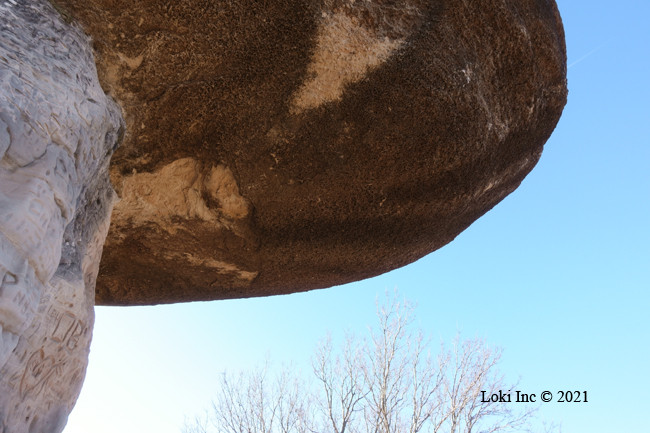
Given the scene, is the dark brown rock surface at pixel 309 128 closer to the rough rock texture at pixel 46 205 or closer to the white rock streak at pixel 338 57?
the white rock streak at pixel 338 57

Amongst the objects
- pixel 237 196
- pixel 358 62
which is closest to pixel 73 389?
pixel 237 196

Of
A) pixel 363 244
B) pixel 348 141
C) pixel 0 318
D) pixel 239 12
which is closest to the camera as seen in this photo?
pixel 0 318

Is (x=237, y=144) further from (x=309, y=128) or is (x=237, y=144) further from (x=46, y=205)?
(x=46, y=205)

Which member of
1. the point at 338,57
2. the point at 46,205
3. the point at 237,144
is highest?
the point at 338,57

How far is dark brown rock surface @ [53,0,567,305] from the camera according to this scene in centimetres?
205

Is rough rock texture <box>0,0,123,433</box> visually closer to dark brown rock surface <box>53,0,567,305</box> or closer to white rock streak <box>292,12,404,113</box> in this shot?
dark brown rock surface <box>53,0,567,305</box>

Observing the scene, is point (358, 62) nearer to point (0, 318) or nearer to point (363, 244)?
point (363, 244)

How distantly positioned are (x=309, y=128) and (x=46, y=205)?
1.17m

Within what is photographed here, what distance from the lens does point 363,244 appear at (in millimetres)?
2809

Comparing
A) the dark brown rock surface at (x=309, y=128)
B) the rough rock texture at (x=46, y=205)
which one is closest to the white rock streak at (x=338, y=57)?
the dark brown rock surface at (x=309, y=128)

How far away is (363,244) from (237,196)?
61 cm

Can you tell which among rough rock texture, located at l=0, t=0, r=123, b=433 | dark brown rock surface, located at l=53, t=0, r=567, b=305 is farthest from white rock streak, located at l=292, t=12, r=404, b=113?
rough rock texture, located at l=0, t=0, r=123, b=433

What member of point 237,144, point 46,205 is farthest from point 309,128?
point 46,205

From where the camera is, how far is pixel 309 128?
2.35m
